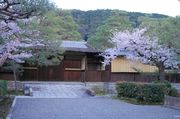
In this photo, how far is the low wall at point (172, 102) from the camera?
1599 centimetres

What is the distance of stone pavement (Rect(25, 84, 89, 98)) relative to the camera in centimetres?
2058

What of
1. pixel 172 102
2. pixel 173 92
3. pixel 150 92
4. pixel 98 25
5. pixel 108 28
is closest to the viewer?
pixel 172 102

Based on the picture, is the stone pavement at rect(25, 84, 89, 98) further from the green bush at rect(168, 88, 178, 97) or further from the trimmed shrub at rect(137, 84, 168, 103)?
the green bush at rect(168, 88, 178, 97)

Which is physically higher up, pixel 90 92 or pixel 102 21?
pixel 102 21

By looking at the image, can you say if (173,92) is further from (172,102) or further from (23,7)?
(23,7)

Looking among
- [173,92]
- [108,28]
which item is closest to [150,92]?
[173,92]

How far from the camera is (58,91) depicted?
72.8 ft

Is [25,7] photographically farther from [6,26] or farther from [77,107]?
[77,107]

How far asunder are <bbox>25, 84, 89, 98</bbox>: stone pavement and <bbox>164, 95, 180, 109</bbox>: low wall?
5.59 metres

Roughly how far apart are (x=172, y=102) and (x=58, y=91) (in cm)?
817

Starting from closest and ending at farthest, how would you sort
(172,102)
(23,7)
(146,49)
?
(23,7), (172,102), (146,49)

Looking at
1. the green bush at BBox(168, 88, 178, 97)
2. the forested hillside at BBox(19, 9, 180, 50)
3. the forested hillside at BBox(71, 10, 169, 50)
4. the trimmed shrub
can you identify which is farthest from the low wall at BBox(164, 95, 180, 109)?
the forested hillside at BBox(71, 10, 169, 50)

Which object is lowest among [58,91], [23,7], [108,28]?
[58,91]

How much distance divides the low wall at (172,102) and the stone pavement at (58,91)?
5594 millimetres
